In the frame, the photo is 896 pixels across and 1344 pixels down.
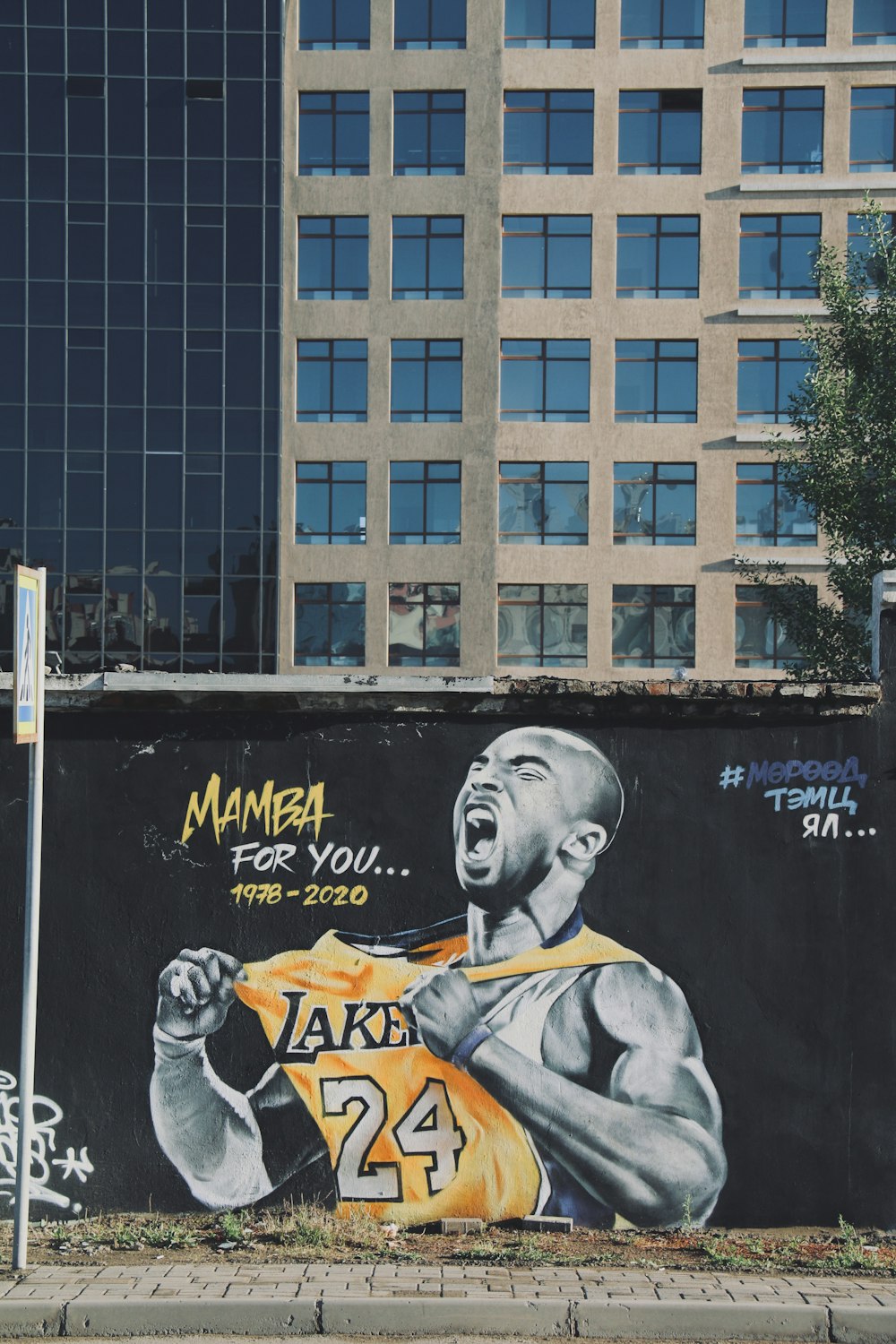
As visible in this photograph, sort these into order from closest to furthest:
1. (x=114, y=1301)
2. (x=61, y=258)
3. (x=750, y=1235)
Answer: (x=114, y=1301), (x=750, y=1235), (x=61, y=258)

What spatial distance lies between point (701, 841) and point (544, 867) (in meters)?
0.95

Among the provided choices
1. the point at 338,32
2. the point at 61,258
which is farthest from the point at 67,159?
the point at 338,32

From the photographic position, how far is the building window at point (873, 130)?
3694 cm

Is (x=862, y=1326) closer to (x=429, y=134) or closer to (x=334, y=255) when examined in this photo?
(x=334, y=255)

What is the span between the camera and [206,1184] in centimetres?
759

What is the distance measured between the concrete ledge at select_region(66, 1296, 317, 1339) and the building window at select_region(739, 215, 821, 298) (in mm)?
34845

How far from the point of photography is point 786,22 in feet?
121

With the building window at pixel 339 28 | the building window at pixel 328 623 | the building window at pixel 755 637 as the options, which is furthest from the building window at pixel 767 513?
the building window at pixel 339 28

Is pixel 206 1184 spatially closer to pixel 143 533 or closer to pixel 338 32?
pixel 143 533

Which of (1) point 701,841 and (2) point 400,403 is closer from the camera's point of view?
(1) point 701,841

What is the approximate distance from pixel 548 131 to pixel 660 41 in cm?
403

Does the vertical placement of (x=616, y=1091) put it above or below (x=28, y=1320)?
above

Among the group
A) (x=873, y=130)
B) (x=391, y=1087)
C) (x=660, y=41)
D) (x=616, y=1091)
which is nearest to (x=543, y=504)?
(x=660, y=41)

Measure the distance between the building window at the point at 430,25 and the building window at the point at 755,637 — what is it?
17.2 meters
